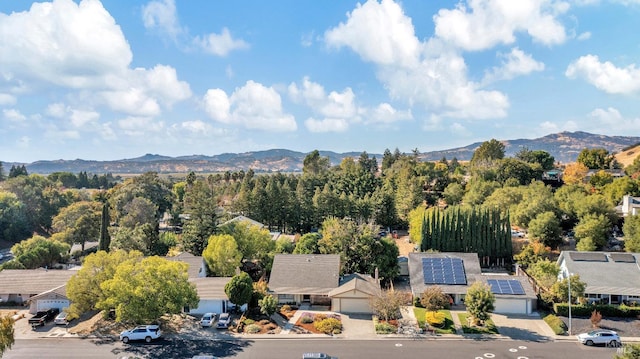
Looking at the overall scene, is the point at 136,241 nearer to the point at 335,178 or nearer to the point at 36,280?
the point at 36,280

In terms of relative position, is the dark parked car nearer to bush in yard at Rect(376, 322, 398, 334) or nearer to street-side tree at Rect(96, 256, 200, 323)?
street-side tree at Rect(96, 256, 200, 323)

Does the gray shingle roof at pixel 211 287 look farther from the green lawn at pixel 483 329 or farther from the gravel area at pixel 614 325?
the gravel area at pixel 614 325

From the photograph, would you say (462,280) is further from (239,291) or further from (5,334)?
(5,334)

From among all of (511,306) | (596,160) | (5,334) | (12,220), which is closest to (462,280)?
(511,306)

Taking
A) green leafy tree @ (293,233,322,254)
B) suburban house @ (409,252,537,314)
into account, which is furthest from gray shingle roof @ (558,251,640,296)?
green leafy tree @ (293,233,322,254)

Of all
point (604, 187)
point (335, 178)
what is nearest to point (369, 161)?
point (335, 178)

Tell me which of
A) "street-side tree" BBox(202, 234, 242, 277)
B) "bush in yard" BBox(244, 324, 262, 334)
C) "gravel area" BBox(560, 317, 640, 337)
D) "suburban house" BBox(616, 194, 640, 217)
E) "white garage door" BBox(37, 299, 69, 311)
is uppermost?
"suburban house" BBox(616, 194, 640, 217)
